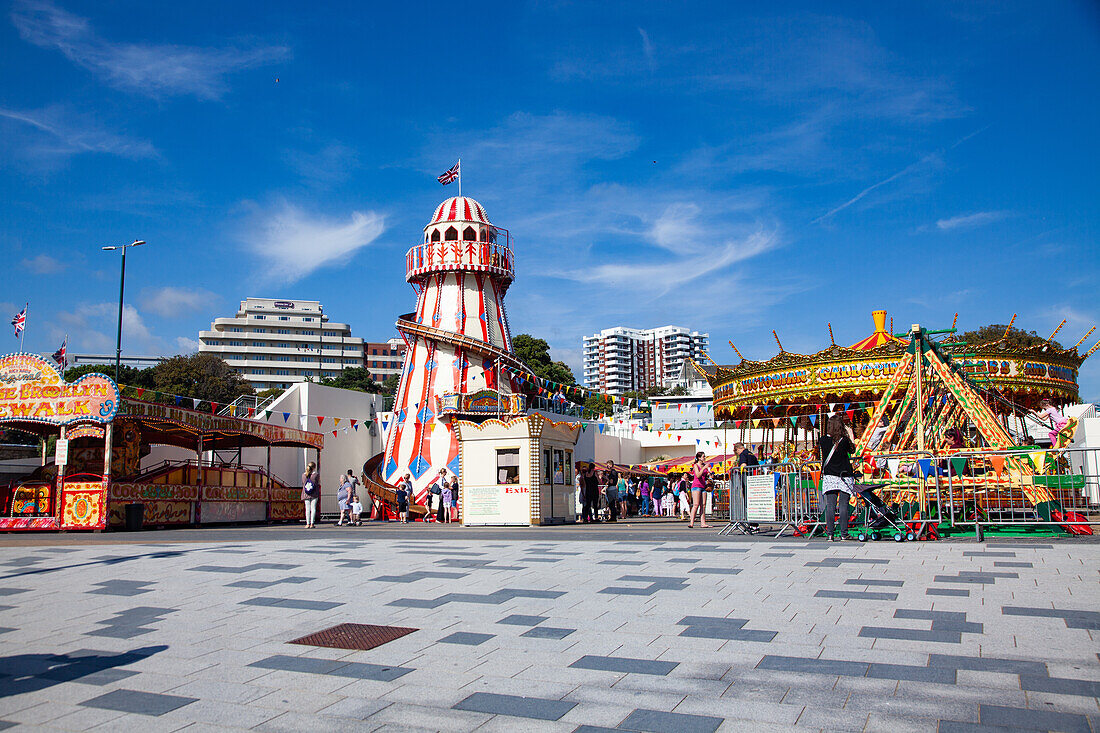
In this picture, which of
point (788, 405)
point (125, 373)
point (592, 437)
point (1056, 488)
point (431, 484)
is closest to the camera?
point (1056, 488)

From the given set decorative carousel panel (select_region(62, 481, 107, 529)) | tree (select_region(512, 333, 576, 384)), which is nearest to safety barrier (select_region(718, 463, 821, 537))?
decorative carousel panel (select_region(62, 481, 107, 529))

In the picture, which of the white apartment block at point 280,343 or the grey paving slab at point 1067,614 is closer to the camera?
the grey paving slab at point 1067,614

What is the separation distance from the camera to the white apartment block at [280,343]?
114438mm

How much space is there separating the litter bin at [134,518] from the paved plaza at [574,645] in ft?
36.5

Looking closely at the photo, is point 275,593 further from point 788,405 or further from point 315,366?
point 315,366

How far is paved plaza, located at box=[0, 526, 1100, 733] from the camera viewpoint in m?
4.32

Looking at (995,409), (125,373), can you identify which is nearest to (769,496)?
(995,409)

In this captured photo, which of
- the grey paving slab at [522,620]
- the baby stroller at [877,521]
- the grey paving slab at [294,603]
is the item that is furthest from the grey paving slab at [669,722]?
the baby stroller at [877,521]

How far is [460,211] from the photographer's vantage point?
33250 millimetres

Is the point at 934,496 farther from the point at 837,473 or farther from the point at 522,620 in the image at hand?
the point at 522,620

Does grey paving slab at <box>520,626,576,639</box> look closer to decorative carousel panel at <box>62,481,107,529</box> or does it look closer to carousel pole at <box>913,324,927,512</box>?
carousel pole at <box>913,324,927,512</box>

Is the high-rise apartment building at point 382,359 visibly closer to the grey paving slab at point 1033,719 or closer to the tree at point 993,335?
the tree at point 993,335

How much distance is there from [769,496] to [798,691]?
34.8ft

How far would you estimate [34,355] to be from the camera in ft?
71.3
